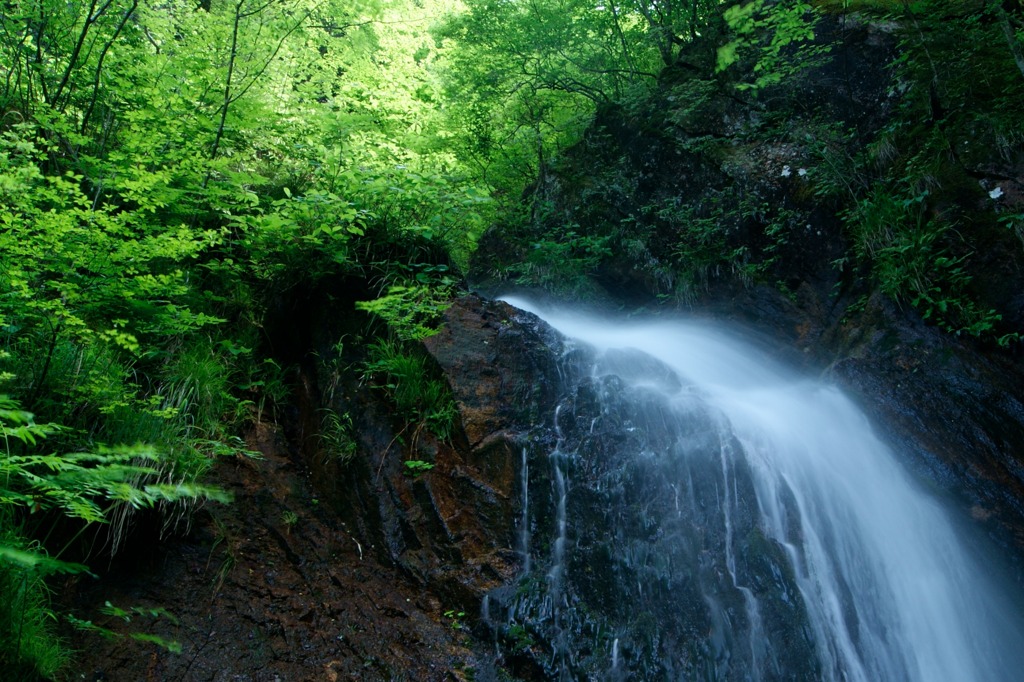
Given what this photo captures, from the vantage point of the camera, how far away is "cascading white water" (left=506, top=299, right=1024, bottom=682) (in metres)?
4.04

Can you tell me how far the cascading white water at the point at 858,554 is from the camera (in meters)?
4.04

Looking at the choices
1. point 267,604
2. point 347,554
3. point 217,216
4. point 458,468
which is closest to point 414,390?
point 458,468

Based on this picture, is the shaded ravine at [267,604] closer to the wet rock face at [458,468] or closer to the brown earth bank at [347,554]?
the brown earth bank at [347,554]

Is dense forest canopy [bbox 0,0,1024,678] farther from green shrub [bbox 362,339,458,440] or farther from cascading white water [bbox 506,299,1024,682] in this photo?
cascading white water [bbox 506,299,1024,682]

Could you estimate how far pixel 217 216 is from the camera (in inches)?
222

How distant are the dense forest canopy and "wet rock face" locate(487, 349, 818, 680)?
1.27 m

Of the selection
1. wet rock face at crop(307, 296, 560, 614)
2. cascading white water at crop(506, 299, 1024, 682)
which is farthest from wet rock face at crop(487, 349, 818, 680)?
wet rock face at crop(307, 296, 560, 614)

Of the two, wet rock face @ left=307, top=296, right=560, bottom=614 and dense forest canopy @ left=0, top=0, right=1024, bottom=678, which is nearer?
dense forest canopy @ left=0, top=0, right=1024, bottom=678

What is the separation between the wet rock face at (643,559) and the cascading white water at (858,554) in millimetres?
49

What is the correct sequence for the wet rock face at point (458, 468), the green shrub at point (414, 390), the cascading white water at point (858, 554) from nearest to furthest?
the cascading white water at point (858, 554), the wet rock face at point (458, 468), the green shrub at point (414, 390)

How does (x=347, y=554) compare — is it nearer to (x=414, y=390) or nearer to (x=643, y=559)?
(x=414, y=390)

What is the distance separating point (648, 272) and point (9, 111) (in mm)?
7607

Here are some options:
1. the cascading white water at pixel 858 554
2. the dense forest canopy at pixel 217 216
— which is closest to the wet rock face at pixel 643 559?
the cascading white water at pixel 858 554

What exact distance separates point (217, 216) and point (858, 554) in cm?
653
